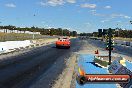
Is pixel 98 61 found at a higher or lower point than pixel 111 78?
lower

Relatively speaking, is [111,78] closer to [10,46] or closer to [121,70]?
[121,70]

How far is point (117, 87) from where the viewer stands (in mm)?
15539

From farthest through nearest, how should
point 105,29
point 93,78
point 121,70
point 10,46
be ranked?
point 10,46 → point 105,29 → point 121,70 → point 93,78

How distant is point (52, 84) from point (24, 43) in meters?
42.4

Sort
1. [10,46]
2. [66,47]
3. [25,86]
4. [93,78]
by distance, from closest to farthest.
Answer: [93,78]
[25,86]
[10,46]
[66,47]

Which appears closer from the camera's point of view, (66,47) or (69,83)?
(69,83)

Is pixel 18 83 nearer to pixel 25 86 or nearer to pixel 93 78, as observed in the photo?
pixel 25 86

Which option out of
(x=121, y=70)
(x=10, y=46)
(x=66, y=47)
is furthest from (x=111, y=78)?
(x=66, y=47)

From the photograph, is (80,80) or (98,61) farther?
(98,61)

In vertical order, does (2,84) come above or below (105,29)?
below

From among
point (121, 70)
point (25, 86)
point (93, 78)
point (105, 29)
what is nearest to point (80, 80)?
point (93, 78)

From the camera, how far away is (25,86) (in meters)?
15.2

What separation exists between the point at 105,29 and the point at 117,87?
10118mm

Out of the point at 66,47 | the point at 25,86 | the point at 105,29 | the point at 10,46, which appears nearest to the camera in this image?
the point at 25,86
